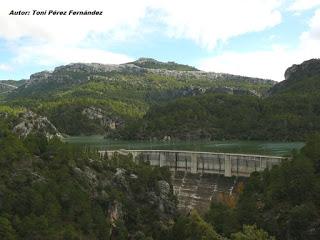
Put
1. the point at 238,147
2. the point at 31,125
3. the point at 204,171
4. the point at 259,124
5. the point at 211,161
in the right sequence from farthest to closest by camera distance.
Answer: the point at 259,124 < the point at 31,125 < the point at 238,147 < the point at 204,171 < the point at 211,161

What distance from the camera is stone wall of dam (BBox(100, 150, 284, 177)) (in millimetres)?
87012

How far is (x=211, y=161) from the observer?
94.3 metres

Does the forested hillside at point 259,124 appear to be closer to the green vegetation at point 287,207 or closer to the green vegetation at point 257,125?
the green vegetation at point 257,125

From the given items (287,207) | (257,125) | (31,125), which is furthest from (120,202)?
(257,125)

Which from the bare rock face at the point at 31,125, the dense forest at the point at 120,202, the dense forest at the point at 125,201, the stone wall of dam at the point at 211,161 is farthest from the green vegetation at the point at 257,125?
the dense forest at the point at 120,202

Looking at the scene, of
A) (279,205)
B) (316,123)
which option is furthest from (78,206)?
(316,123)

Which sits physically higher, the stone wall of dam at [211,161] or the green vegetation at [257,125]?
the green vegetation at [257,125]

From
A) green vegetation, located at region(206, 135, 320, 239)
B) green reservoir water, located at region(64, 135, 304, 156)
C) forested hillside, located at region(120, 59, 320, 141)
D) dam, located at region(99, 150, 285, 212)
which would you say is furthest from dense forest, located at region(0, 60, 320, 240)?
forested hillside, located at region(120, 59, 320, 141)

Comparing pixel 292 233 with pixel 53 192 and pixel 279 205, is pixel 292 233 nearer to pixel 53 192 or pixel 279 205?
pixel 279 205

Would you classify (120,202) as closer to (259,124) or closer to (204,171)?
(204,171)

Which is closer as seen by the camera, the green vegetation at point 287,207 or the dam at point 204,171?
the green vegetation at point 287,207

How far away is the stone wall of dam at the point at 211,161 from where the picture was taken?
87.0 metres

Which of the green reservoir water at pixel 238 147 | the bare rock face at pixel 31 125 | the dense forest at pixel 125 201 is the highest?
the bare rock face at pixel 31 125

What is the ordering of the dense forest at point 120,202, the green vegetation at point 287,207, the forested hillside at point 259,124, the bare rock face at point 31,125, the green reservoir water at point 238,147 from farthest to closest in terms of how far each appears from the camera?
the forested hillside at point 259,124
the bare rock face at point 31,125
the green reservoir water at point 238,147
the dense forest at point 120,202
the green vegetation at point 287,207
